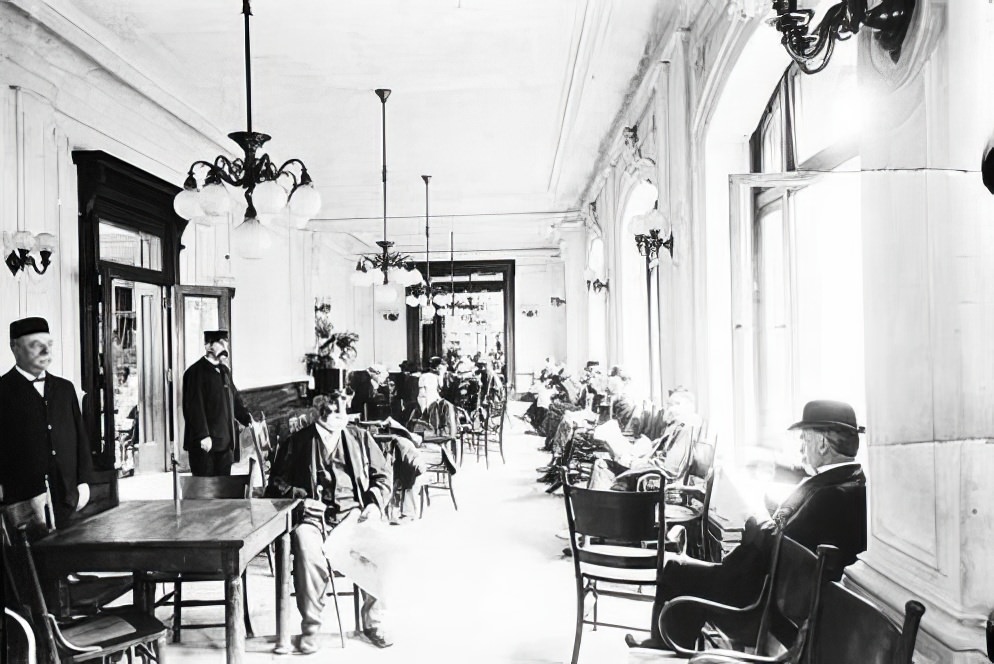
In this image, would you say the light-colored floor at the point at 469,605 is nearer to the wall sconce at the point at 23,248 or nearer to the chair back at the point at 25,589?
the chair back at the point at 25,589

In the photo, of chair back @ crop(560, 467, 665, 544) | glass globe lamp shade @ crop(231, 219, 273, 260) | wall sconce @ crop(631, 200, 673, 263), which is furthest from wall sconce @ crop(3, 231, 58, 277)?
wall sconce @ crop(631, 200, 673, 263)

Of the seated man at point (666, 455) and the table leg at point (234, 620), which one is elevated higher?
the seated man at point (666, 455)

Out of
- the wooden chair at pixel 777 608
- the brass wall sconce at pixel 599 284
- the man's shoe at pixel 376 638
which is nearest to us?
the wooden chair at pixel 777 608

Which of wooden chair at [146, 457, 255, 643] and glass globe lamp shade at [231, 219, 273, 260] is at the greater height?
glass globe lamp shade at [231, 219, 273, 260]

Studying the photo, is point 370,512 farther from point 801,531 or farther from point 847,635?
point 847,635

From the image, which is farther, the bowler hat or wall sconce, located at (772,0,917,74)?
the bowler hat

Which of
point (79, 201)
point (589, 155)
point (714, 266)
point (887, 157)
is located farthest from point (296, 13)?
point (589, 155)

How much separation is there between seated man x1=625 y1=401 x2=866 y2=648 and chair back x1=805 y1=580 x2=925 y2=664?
2.07 feet

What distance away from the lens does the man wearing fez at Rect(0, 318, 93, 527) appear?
7.53ft

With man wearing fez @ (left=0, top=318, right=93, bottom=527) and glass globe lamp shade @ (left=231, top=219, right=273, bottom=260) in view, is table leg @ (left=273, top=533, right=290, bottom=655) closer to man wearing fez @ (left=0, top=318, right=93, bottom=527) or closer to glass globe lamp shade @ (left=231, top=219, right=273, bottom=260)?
man wearing fez @ (left=0, top=318, right=93, bottom=527)

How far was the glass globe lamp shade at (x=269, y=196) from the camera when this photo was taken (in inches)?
165

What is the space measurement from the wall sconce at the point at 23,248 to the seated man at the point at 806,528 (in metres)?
2.75

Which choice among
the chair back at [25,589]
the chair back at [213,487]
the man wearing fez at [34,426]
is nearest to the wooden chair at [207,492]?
the chair back at [213,487]

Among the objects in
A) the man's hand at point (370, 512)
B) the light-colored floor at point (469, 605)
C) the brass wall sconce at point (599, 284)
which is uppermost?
the brass wall sconce at point (599, 284)
